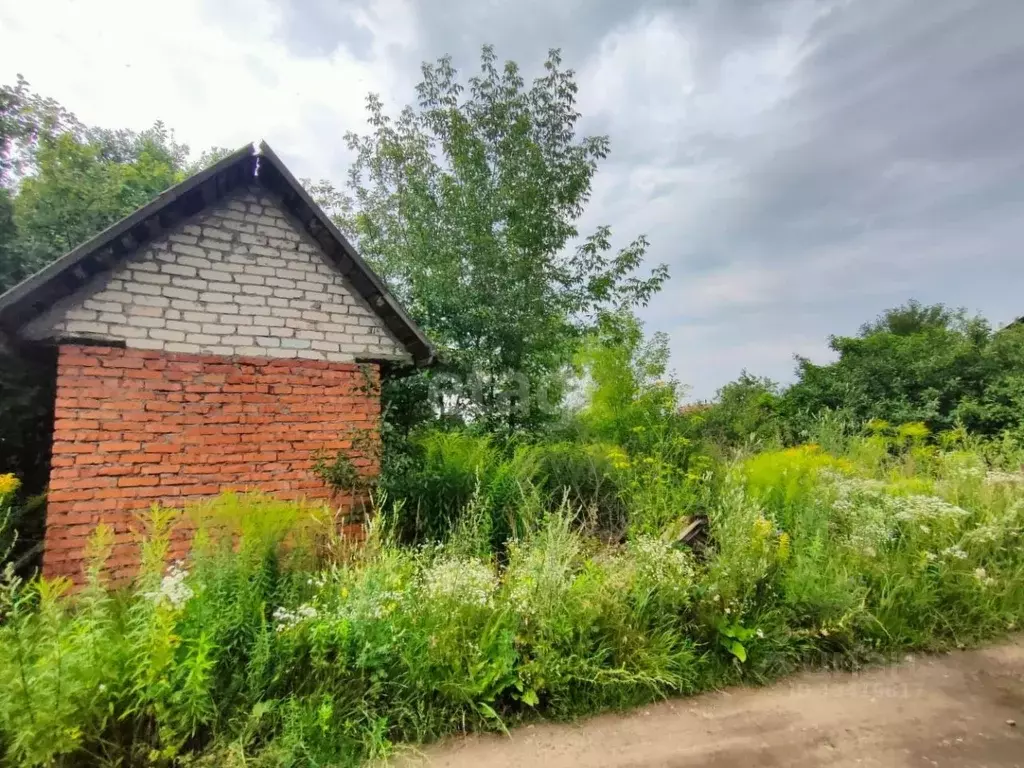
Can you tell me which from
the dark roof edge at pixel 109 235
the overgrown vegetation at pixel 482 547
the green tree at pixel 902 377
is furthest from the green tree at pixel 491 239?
the green tree at pixel 902 377

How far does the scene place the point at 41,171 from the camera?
8414 millimetres

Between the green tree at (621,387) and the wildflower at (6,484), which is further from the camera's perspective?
the green tree at (621,387)

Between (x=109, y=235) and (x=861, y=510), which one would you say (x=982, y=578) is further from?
(x=109, y=235)

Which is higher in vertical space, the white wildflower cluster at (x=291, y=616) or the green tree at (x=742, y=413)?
the green tree at (x=742, y=413)

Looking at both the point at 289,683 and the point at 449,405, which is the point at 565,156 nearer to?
the point at 449,405

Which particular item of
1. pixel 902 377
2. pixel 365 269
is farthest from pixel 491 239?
pixel 902 377

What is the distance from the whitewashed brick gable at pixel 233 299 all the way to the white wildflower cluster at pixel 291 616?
3.15 m

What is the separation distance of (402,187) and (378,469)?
641cm

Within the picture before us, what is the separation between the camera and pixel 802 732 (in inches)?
136

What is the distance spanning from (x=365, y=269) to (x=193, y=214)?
1.88 m

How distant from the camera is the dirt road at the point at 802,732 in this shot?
10.3ft

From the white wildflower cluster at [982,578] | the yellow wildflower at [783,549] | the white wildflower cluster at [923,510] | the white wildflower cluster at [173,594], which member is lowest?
the white wildflower cluster at [982,578]

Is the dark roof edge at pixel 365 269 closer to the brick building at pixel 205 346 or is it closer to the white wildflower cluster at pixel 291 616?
the brick building at pixel 205 346

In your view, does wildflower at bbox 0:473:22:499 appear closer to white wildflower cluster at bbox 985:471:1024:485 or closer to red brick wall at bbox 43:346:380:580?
red brick wall at bbox 43:346:380:580
